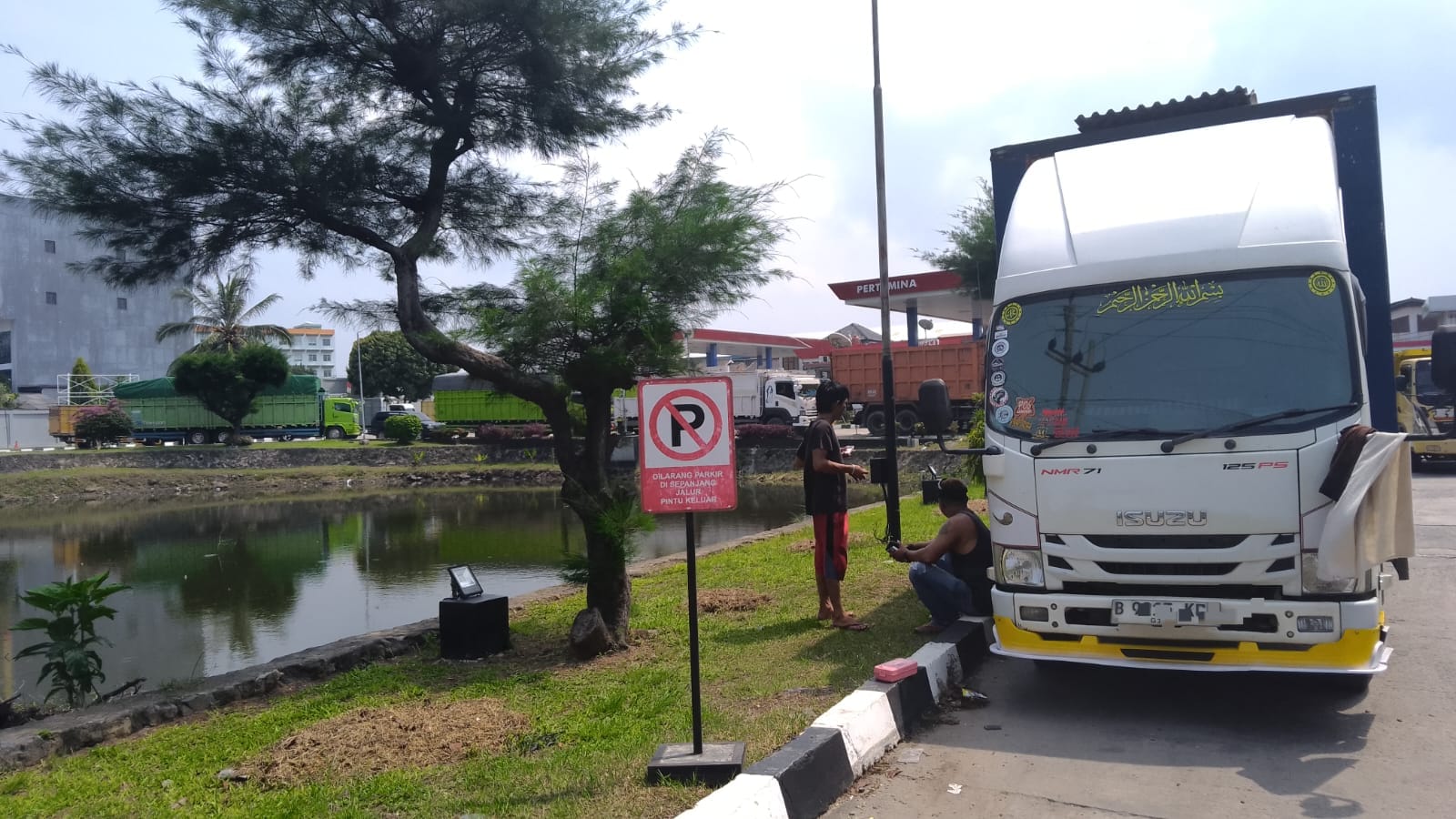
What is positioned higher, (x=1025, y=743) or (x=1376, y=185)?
(x=1376, y=185)

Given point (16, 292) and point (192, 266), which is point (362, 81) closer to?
point (192, 266)

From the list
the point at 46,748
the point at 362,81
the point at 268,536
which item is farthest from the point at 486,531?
the point at 46,748

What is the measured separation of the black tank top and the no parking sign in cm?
322

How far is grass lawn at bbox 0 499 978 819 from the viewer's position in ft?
15.6

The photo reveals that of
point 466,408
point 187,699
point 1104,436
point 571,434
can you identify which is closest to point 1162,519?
point 1104,436

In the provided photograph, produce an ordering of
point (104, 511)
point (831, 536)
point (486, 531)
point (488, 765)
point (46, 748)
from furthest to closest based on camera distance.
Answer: point (104, 511), point (486, 531), point (831, 536), point (46, 748), point (488, 765)

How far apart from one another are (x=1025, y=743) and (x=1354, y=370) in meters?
2.69

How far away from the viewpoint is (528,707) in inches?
249

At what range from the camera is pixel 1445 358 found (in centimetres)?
552

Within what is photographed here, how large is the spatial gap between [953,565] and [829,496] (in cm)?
107

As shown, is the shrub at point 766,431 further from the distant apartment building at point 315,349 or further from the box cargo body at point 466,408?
the distant apartment building at point 315,349

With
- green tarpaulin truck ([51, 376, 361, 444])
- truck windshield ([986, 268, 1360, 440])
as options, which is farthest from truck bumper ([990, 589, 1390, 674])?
green tarpaulin truck ([51, 376, 361, 444])

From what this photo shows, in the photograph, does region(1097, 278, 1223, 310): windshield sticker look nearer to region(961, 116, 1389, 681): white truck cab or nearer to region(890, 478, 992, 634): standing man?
region(961, 116, 1389, 681): white truck cab

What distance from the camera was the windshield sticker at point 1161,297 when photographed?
19.1 ft
